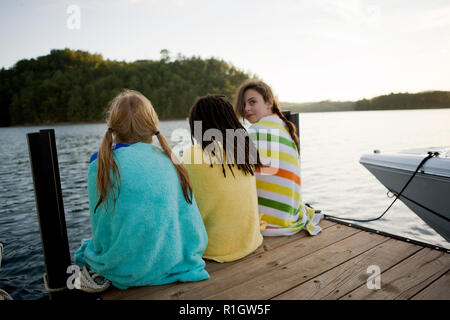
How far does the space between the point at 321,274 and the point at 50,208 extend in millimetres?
2070

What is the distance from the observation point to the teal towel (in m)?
1.75

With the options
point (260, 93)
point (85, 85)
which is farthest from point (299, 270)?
point (85, 85)

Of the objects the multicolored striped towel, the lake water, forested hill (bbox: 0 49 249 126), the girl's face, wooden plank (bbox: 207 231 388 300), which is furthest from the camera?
forested hill (bbox: 0 49 249 126)

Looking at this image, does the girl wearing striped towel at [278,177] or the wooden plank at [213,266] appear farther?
the girl wearing striped towel at [278,177]

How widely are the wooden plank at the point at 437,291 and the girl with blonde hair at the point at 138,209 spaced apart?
54.1 inches

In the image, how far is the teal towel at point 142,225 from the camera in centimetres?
175

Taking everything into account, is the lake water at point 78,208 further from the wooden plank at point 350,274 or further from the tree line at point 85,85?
the tree line at point 85,85

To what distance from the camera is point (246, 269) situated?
6.89 feet

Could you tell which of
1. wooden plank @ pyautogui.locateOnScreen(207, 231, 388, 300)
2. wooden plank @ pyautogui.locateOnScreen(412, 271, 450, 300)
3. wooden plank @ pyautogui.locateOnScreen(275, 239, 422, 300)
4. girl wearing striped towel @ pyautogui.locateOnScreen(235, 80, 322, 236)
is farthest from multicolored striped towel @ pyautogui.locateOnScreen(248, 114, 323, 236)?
wooden plank @ pyautogui.locateOnScreen(412, 271, 450, 300)

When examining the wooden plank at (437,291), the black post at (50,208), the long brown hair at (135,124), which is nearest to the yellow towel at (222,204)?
the long brown hair at (135,124)

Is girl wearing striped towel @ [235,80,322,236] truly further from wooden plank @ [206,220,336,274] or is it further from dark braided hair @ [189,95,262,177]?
dark braided hair @ [189,95,262,177]

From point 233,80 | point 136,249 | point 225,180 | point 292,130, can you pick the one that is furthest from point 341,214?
point 233,80

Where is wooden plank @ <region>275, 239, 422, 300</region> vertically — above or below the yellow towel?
below
